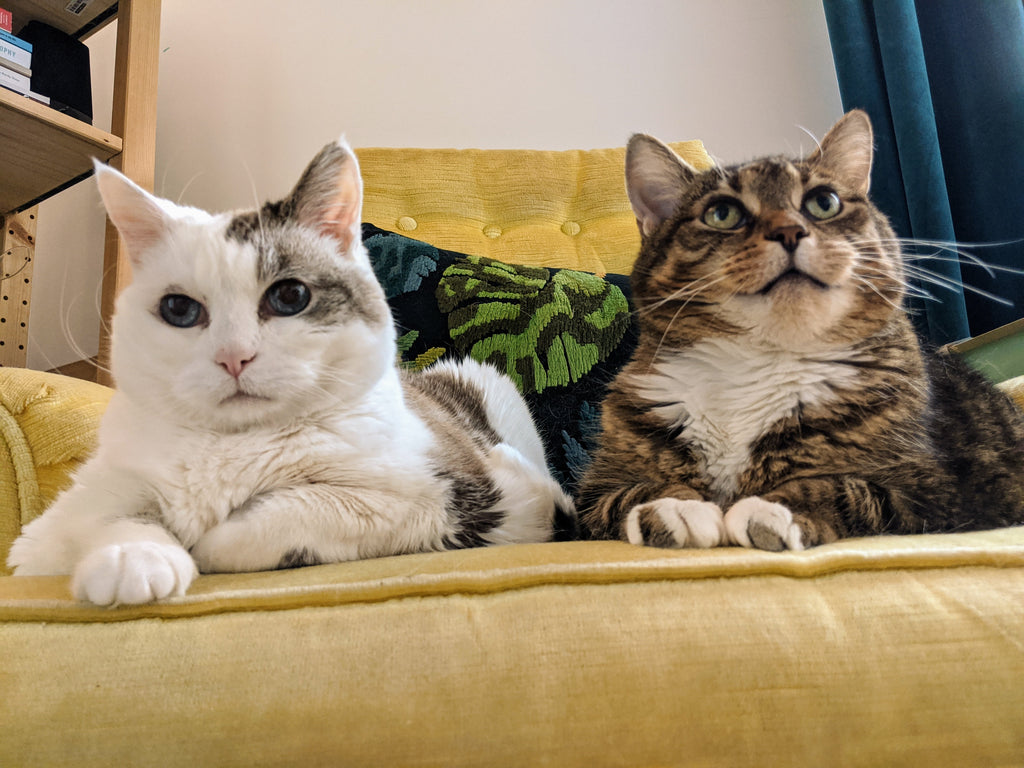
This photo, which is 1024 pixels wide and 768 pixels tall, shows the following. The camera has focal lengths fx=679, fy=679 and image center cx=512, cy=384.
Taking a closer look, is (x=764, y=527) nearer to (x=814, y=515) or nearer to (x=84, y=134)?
(x=814, y=515)

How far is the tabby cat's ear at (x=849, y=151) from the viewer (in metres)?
1.14

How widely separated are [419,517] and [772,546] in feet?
1.48

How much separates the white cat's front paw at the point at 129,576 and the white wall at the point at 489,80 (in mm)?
2129

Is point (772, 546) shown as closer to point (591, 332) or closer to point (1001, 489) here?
point (1001, 489)

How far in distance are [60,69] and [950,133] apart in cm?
285

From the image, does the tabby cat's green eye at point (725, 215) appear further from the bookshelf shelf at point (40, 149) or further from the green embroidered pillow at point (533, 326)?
the bookshelf shelf at point (40, 149)

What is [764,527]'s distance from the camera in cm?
77

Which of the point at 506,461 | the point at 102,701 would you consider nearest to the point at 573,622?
the point at 102,701

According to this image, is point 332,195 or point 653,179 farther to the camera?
point 653,179

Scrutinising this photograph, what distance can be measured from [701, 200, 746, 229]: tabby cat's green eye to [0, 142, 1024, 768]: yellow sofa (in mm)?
566

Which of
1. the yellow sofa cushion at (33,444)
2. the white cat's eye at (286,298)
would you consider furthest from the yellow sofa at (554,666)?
the yellow sofa cushion at (33,444)

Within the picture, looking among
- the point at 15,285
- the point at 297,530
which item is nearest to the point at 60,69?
the point at 15,285

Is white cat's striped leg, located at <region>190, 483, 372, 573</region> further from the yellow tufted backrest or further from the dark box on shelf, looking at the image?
the dark box on shelf

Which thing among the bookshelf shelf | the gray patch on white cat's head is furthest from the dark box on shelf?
the gray patch on white cat's head
